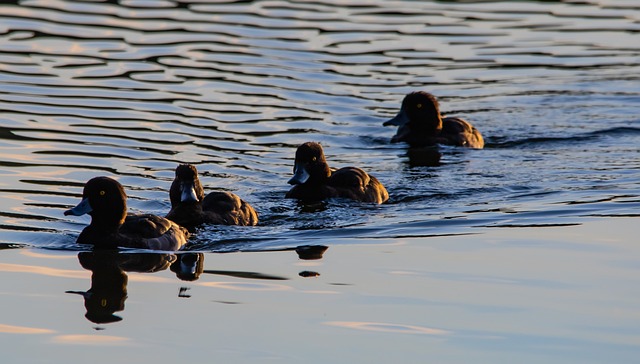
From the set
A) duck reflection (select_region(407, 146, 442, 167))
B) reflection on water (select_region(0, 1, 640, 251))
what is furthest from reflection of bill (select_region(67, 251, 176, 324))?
duck reflection (select_region(407, 146, 442, 167))

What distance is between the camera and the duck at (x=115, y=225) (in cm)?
1380

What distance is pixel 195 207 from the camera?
589 inches

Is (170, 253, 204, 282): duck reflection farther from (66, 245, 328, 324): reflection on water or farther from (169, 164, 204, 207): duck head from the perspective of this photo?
(169, 164, 204, 207): duck head

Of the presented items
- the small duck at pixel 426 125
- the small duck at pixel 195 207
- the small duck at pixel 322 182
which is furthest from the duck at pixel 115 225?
the small duck at pixel 426 125

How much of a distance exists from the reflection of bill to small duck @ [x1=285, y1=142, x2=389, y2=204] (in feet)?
11.3

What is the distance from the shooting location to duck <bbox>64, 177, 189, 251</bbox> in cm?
1380

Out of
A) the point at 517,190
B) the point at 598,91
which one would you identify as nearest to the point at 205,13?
the point at 598,91

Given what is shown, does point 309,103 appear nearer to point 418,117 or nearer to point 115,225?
point 418,117

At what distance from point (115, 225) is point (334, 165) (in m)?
5.75

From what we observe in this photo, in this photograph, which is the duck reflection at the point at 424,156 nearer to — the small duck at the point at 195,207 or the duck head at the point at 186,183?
the small duck at the point at 195,207

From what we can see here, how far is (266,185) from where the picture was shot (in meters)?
17.6

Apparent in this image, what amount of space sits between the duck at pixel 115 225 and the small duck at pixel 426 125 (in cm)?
747

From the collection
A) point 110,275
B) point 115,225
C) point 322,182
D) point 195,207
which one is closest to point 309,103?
point 322,182

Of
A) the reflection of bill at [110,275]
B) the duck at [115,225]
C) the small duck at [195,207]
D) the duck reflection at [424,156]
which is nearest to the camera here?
the reflection of bill at [110,275]
